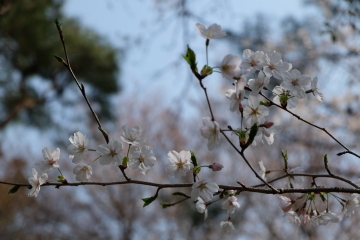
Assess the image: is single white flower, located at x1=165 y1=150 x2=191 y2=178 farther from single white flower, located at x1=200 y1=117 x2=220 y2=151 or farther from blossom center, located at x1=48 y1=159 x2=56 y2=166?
blossom center, located at x1=48 y1=159 x2=56 y2=166

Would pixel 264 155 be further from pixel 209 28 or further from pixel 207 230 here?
pixel 209 28

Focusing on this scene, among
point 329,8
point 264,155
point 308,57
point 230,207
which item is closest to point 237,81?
point 230,207

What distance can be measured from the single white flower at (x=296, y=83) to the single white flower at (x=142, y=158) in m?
0.27

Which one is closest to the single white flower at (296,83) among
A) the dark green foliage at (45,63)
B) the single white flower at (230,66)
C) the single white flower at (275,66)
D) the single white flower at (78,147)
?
the single white flower at (275,66)

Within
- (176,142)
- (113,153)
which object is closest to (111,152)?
(113,153)

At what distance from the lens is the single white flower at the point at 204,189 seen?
2.13 feet

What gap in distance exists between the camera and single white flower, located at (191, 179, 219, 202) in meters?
0.65

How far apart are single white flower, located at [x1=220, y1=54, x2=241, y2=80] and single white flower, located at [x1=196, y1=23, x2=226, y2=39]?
0.07m

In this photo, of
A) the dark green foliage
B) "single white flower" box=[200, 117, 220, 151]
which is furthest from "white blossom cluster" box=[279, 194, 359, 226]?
the dark green foliage

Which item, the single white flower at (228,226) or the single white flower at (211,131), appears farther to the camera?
the single white flower at (228,226)

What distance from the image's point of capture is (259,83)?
2.25 ft

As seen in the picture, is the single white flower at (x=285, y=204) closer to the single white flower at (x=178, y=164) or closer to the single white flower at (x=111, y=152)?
the single white flower at (x=178, y=164)

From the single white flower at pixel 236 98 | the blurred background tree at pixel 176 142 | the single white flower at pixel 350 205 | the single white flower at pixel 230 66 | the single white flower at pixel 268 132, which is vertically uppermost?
the single white flower at pixel 230 66

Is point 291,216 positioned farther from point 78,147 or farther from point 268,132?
point 78,147
